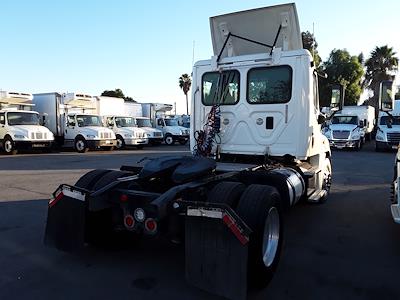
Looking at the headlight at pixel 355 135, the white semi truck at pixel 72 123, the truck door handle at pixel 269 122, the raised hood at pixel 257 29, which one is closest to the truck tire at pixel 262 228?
the truck door handle at pixel 269 122

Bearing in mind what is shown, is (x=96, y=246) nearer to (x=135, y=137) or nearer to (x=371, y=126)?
(x=135, y=137)

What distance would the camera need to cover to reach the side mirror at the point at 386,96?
5.61 meters

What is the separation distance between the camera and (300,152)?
614cm

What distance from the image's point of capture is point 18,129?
1948cm

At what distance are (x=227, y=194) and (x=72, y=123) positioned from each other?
19.6 meters

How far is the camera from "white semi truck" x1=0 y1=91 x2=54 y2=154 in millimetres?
19422

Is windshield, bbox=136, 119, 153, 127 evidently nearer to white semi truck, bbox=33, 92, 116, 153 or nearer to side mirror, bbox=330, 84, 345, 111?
white semi truck, bbox=33, 92, 116, 153

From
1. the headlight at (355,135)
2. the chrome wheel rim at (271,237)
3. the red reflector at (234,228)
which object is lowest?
the chrome wheel rim at (271,237)

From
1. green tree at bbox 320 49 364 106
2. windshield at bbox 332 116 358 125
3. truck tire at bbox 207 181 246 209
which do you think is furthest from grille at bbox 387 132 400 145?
green tree at bbox 320 49 364 106

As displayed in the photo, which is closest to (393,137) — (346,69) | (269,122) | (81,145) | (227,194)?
(81,145)

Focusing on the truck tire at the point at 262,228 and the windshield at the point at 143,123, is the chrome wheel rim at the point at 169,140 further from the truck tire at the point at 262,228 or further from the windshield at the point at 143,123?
the truck tire at the point at 262,228

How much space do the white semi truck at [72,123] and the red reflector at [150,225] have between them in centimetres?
1786

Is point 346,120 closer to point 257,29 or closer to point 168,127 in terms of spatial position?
point 168,127

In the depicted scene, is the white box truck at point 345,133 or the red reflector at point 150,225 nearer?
the red reflector at point 150,225
